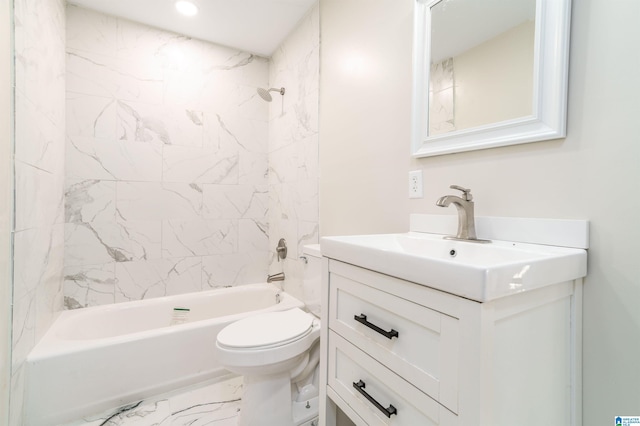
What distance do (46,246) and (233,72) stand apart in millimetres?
1805

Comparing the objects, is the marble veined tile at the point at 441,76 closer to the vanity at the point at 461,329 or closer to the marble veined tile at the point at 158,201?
the vanity at the point at 461,329

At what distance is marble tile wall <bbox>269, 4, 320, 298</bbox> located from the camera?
6.56 ft

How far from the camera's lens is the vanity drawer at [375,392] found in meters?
0.65

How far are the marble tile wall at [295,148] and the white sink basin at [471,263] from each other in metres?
1.06

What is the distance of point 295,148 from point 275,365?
1501 millimetres

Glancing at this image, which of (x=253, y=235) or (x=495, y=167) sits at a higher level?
(x=495, y=167)

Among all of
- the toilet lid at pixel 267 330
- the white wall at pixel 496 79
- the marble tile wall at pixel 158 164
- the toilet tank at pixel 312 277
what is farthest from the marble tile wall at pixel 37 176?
the white wall at pixel 496 79

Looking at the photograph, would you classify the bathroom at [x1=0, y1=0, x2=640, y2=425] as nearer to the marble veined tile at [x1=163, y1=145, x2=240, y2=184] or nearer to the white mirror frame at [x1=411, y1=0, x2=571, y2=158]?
the white mirror frame at [x1=411, y1=0, x2=571, y2=158]

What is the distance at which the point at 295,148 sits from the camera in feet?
7.26

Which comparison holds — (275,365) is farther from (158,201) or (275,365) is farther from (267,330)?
(158,201)

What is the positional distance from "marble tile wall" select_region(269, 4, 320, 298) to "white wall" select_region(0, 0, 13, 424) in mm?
1456

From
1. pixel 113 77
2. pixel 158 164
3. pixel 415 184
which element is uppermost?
pixel 113 77

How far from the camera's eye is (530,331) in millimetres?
647

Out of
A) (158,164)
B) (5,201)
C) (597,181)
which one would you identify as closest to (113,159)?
(158,164)
